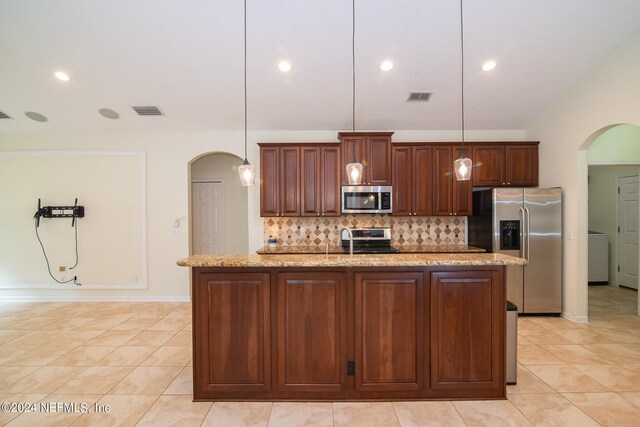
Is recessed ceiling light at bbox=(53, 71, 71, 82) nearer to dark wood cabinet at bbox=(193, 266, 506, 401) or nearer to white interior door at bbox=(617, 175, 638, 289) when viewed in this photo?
dark wood cabinet at bbox=(193, 266, 506, 401)

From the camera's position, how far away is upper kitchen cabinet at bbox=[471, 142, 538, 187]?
4.53m

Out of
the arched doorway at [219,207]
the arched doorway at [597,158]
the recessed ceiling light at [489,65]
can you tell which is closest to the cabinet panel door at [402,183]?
the recessed ceiling light at [489,65]

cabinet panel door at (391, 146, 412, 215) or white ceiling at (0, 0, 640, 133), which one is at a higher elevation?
white ceiling at (0, 0, 640, 133)

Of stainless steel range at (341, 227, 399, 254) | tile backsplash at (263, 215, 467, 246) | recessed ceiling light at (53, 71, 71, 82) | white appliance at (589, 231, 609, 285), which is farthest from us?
white appliance at (589, 231, 609, 285)

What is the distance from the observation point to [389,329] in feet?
7.55

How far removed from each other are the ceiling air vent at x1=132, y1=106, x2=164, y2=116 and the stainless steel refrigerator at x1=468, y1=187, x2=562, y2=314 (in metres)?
4.84

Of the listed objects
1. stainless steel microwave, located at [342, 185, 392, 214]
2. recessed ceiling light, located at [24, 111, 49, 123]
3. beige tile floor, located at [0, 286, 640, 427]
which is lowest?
beige tile floor, located at [0, 286, 640, 427]

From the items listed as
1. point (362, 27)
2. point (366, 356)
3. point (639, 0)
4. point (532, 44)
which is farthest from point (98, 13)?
point (639, 0)

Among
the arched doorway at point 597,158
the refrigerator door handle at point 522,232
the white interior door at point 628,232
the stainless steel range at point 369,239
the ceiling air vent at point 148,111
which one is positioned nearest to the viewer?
the arched doorway at point 597,158

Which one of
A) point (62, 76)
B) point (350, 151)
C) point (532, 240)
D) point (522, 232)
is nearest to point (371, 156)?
point (350, 151)

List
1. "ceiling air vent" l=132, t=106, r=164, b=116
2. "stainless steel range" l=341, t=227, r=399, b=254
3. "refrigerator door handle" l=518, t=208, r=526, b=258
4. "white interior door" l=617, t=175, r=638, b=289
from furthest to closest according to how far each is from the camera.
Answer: "white interior door" l=617, t=175, r=638, b=289, "stainless steel range" l=341, t=227, r=399, b=254, "ceiling air vent" l=132, t=106, r=164, b=116, "refrigerator door handle" l=518, t=208, r=526, b=258

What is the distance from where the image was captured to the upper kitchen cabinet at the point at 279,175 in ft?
14.6

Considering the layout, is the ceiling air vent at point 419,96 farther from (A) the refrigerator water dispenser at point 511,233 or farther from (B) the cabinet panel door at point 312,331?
(B) the cabinet panel door at point 312,331

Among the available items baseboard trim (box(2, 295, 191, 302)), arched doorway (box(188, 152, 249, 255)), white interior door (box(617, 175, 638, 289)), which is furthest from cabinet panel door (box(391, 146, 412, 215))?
white interior door (box(617, 175, 638, 289))
